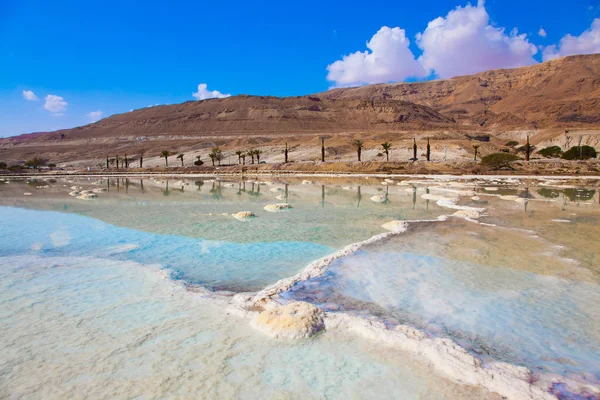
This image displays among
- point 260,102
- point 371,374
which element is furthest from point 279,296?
point 260,102

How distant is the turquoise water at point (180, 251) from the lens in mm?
9023

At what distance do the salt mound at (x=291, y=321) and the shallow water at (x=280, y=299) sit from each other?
17 centimetres

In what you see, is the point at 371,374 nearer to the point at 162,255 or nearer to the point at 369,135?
the point at 162,255

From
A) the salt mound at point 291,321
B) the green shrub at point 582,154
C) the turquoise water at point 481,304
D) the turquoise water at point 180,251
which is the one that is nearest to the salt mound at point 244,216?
the turquoise water at point 180,251

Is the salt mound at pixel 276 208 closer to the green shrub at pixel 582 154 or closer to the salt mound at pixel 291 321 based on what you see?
the salt mound at pixel 291 321

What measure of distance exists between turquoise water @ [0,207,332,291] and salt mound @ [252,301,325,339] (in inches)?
73.2

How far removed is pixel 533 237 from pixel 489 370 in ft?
29.7

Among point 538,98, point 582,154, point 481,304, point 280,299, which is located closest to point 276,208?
point 280,299

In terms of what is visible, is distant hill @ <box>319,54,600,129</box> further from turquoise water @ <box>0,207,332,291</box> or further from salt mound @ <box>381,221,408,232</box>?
turquoise water @ <box>0,207,332,291</box>

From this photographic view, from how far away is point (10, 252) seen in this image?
456 inches

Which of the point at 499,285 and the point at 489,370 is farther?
the point at 499,285

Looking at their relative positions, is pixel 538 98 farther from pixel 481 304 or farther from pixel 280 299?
pixel 280 299

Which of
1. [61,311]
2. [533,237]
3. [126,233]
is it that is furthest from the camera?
[126,233]

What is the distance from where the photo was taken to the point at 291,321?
5926 mm
